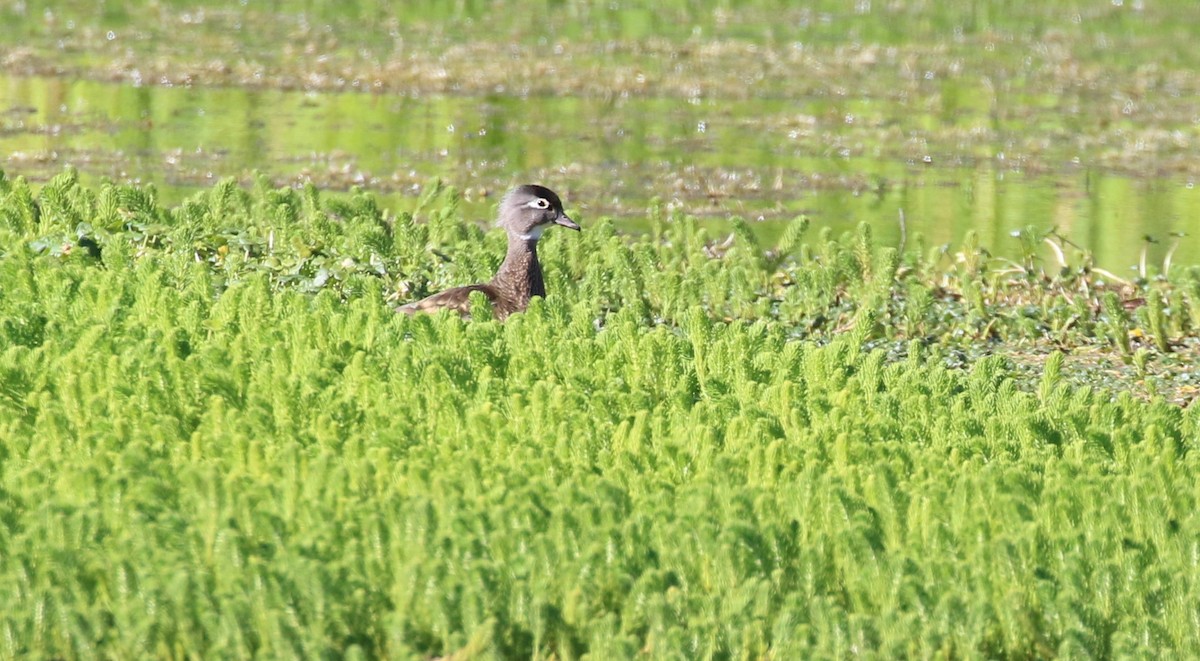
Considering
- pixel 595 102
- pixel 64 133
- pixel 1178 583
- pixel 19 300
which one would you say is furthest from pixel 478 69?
pixel 1178 583

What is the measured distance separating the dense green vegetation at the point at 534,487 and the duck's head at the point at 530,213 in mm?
872

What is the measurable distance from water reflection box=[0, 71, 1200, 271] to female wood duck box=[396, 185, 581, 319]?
391 cm

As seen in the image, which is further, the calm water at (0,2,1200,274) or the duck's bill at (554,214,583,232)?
the calm water at (0,2,1200,274)

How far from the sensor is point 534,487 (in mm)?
4859

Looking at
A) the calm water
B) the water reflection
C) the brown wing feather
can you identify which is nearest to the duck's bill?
the brown wing feather

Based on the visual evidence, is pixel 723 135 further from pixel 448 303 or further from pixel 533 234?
pixel 448 303

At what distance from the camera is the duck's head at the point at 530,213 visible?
845 cm

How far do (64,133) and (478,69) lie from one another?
4.29 meters

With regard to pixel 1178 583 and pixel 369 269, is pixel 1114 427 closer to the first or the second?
pixel 1178 583

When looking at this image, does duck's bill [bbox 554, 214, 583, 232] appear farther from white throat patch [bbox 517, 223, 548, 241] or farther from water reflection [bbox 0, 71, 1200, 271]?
water reflection [bbox 0, 71, 1200, 271]

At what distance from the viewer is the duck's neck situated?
812 cm

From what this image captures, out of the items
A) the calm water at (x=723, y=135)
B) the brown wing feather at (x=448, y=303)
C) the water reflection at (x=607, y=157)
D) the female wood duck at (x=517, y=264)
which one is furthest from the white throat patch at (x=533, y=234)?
the water reflection at (x=607, y=157)

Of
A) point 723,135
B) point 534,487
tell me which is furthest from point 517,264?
point 723,135

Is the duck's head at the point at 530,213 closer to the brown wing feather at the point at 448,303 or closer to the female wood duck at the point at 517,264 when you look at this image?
the female wood duck at the point at 517,264
